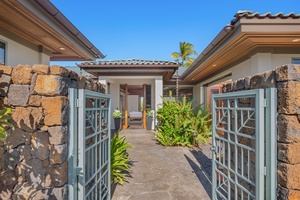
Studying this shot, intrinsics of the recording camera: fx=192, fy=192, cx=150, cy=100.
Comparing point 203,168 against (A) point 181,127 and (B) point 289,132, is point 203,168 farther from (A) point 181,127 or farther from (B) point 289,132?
(B) point 289,132

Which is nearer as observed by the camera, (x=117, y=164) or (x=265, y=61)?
(x=117, y=164)

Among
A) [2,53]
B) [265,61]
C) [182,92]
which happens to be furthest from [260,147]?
[182,92]

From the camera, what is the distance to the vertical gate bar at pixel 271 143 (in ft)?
6.58

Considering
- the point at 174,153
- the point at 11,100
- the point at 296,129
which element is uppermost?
the point at 11,100

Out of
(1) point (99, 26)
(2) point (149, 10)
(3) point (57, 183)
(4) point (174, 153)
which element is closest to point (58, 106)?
(3) point (57, 183)

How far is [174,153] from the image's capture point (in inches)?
262

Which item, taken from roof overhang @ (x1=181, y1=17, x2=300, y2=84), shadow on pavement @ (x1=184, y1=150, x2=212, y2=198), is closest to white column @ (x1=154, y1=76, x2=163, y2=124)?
roof overhang @ (x1=181, y1=17, x2=300, y2=84)

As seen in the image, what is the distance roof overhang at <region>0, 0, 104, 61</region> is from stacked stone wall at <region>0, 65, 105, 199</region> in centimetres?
209

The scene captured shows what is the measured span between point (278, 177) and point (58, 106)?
2.43m

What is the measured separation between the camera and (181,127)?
7930 millimetres

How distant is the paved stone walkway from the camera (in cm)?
380

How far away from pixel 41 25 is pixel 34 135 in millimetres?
3223

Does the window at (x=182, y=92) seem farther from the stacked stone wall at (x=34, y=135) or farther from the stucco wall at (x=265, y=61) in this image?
the stacked stone wall at (x=34, y=135)

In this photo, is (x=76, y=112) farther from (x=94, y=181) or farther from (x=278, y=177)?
(x=278, y=177)
